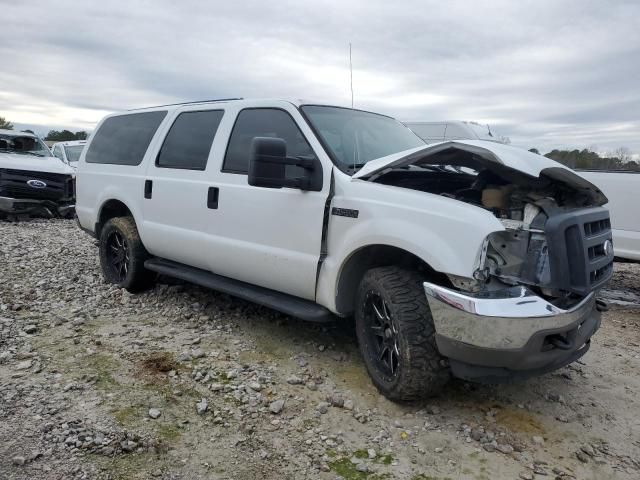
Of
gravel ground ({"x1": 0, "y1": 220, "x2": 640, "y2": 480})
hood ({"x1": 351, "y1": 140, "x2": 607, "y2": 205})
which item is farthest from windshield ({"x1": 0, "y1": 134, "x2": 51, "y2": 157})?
hood ({"x1": 351, "y1": 140, "x2": 607, "y2": 205})

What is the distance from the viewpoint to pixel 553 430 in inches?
128

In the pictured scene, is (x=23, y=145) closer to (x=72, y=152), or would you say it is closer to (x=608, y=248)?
(x=72, y=152)

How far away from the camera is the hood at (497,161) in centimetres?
309

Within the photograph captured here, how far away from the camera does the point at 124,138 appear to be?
586 centimetres

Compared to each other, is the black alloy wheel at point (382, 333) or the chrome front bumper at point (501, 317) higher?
the chrome front bumper at point (501, 317)

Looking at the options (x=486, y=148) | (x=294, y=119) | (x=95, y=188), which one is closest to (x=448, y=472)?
(x=486, y=148)

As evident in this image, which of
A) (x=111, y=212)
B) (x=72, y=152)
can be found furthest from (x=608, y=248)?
(x=72, y=152)

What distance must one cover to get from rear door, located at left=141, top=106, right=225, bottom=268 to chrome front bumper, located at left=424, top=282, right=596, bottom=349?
2348mm

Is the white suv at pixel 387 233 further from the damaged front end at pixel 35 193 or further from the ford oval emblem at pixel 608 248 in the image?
the damaged front end at pixel 35 193

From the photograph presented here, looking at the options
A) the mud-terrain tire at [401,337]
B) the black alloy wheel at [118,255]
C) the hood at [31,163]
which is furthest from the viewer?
the hood at [31,163]

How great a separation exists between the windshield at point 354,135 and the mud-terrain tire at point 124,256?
244 centimetres

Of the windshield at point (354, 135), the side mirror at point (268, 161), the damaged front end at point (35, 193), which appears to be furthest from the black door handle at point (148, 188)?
the damaged front end at point (35, 193)

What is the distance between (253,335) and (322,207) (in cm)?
143

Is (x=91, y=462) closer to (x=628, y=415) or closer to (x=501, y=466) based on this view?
(x=501, y=466)
